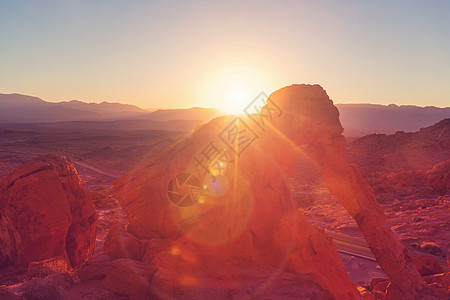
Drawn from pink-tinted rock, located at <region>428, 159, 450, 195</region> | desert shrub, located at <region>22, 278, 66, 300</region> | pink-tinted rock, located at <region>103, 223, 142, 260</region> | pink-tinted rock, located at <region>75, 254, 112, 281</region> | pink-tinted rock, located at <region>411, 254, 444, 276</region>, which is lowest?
pink-tinted rock, located at <region>411, 254, 444, 276</region>

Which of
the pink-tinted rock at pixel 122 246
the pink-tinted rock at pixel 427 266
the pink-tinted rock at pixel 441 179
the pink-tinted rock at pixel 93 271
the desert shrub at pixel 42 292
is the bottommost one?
the pink-tinted rock at pixel 427 266

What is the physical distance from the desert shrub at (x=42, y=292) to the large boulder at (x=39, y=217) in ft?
16.1

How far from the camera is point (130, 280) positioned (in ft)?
21.5

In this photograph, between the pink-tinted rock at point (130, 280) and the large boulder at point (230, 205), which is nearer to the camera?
the pink-tinted rock at point (130, 280)

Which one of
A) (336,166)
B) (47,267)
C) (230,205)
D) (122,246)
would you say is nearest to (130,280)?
(122,246)

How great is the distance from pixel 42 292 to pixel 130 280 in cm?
170

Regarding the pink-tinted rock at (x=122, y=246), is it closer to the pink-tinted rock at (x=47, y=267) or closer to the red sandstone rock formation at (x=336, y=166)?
the pink-tinted rock at (x=47, y=267)

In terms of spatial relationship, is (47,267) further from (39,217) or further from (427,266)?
(427,266)

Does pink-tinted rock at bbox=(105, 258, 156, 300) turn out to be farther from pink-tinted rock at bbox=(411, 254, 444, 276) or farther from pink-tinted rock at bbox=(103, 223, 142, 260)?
pink-tinted rock at bbox=(411, 254, 444, 276)

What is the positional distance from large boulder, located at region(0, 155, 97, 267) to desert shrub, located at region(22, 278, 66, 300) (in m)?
4.90

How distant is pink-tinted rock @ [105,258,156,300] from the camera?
6492 mm

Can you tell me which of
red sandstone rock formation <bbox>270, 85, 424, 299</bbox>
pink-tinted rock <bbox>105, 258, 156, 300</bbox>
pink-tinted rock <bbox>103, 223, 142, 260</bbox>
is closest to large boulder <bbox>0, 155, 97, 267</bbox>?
pink-tinted rock <bbox>103, 223, 142, 260</bbox>

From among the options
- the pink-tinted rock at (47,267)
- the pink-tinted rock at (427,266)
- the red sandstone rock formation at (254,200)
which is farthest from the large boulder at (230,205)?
the pink-tinted rock at (427,266)

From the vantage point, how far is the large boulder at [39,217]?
993 centimetres
